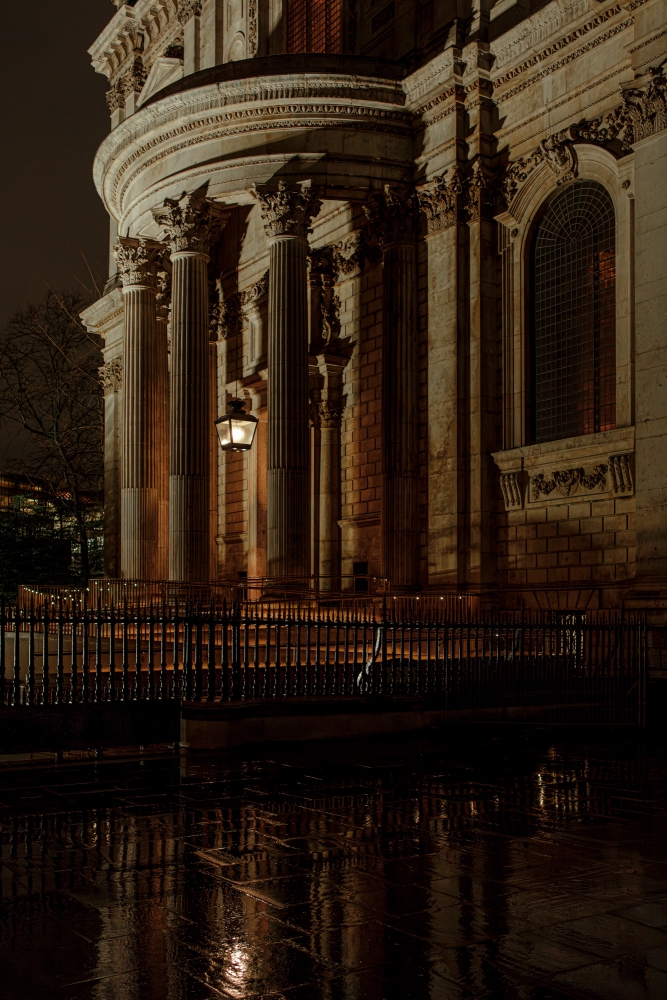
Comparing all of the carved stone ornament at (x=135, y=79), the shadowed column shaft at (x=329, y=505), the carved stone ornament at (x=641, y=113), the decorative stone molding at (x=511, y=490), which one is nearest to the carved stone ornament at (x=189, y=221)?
the shadowed column shaft at (x=329, y=505)

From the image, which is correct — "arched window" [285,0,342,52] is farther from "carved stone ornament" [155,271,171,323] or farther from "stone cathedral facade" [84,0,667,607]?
"carved stone ornament" [155,271,171,323]

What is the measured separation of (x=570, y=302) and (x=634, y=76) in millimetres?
4846

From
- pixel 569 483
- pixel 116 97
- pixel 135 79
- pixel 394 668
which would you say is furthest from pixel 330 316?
pixel 116 97

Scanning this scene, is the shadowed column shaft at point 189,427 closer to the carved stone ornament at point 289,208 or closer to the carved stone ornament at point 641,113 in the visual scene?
the carved stone ornament at point 289,208

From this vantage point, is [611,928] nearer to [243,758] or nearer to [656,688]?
[243,758]

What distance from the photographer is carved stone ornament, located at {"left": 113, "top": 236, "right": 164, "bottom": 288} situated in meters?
29.7

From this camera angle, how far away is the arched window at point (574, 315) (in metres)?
22.3

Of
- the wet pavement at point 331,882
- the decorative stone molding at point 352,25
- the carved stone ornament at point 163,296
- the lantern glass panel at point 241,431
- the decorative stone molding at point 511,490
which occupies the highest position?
the decorative stone molding at point 352,25

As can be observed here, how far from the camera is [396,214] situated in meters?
26.0

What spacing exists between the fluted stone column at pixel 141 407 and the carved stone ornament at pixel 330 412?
467 centimetres

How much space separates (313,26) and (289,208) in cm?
983

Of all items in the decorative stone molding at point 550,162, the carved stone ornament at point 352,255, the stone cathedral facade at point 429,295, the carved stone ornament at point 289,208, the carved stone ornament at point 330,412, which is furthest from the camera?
the carved stone ornament at point 330,412

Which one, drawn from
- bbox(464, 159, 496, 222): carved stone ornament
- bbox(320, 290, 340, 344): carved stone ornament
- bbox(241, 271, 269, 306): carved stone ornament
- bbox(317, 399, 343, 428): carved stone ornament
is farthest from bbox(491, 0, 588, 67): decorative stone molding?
bbox(241, 271, 269, 306): carved stone ornament

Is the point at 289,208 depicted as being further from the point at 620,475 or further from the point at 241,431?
the point at 620,475
